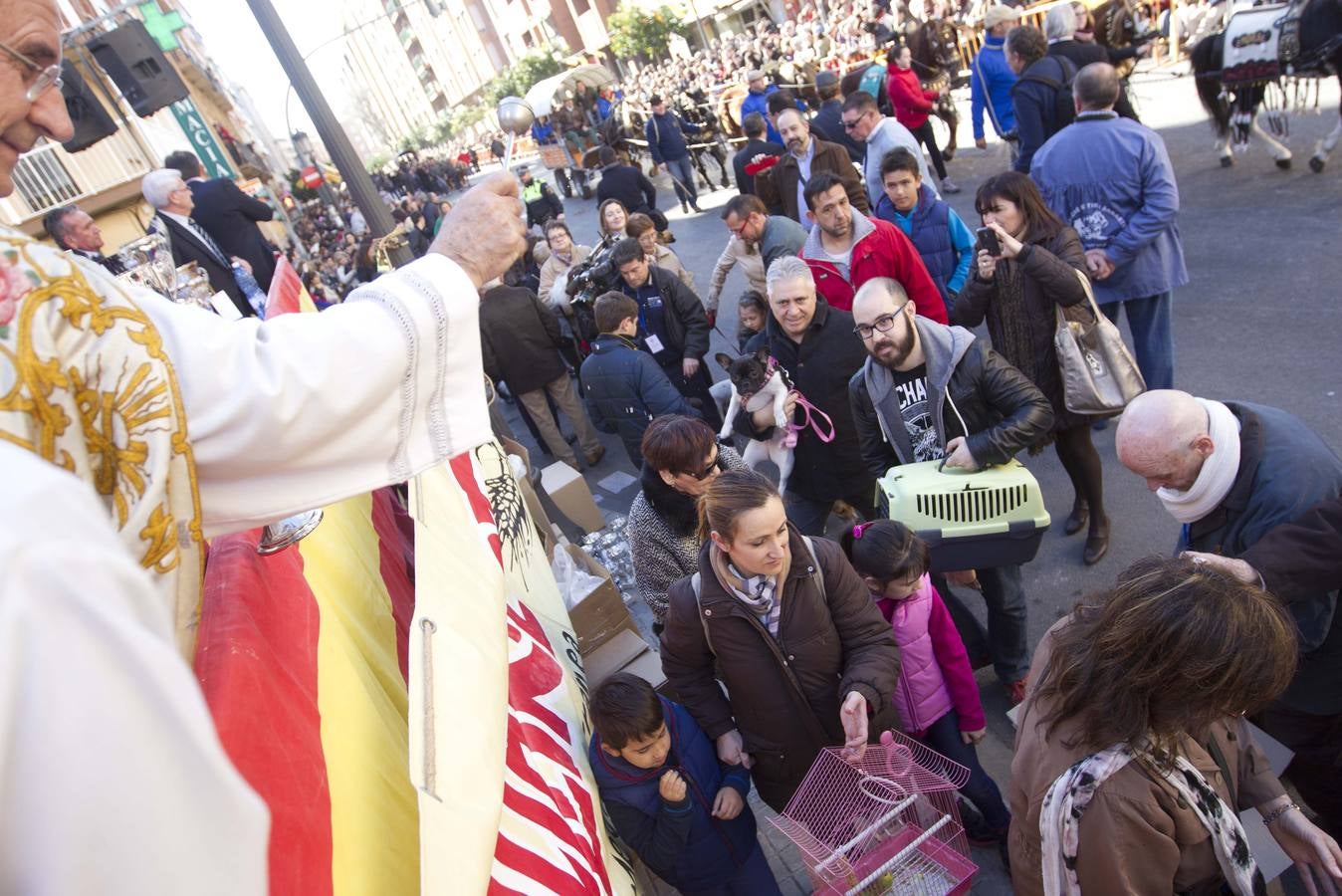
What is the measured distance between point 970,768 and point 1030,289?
7.25 feet

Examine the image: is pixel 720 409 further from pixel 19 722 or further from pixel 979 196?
pixel 19 722

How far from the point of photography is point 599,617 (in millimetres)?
3625

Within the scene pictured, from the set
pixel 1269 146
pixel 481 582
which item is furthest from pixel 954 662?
pixel 1269 146

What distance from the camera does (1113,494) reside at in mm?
4465

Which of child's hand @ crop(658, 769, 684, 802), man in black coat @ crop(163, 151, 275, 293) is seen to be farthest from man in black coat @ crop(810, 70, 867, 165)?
child's hand @ crop(658, 769, 684, 802)

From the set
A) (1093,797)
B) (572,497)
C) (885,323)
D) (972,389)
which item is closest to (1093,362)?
(972,389)

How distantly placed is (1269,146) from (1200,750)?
8541 mm

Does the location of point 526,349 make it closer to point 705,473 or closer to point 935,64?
point 705,473

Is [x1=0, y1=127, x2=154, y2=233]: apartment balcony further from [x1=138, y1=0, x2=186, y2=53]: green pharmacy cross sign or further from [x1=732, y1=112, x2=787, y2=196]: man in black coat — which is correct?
[x1=732, y1=112, x2=787, y2=196]: man in black coat

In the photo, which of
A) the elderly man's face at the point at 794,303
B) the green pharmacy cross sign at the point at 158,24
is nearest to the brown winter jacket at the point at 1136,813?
the elderly man's face at the point at 794,303

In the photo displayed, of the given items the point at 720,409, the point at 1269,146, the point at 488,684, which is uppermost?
the point at 488,684

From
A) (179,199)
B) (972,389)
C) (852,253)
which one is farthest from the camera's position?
(179,199)

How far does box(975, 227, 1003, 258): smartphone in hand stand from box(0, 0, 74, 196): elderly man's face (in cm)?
348

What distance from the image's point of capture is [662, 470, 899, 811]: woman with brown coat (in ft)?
7.92
